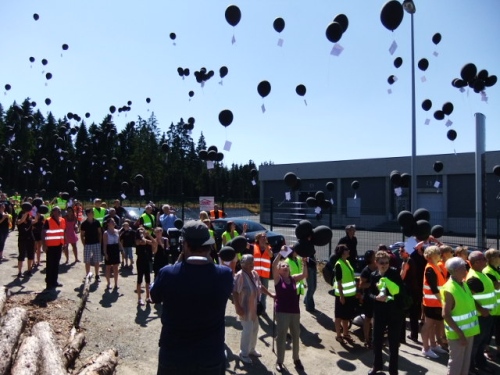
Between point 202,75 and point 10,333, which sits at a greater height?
point 202,75

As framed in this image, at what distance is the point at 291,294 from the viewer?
5945 millimetres

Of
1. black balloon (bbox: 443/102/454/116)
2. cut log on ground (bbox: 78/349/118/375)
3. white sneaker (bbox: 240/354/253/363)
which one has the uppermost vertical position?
black balloon (bbox: 443/102/454/116)

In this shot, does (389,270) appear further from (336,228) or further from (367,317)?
(336,228)

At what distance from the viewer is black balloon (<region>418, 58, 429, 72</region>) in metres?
13.8

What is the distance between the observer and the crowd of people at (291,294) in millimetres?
2814

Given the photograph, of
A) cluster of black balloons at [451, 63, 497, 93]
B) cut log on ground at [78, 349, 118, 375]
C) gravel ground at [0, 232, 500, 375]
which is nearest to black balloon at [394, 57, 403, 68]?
cluster of black balloons at [451, 63, 497, 93]

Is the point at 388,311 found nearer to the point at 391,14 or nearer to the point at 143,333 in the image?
the point at 143,333

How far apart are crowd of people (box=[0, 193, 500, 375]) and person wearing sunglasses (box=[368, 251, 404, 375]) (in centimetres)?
1

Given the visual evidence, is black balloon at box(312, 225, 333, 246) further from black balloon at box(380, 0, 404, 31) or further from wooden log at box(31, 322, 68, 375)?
black balloon at box(380, 0, 404, 31)

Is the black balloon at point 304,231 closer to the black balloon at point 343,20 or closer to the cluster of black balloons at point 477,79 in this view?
the black balloon at point 343,20

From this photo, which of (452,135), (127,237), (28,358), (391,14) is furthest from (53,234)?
(452,135)

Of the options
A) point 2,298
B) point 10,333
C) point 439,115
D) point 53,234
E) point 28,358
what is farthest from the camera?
point 439,115

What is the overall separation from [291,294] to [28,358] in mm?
3459

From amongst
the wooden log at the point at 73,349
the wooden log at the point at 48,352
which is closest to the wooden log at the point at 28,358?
the wooden log at the point at 48,352
